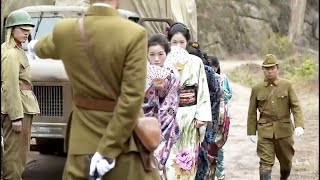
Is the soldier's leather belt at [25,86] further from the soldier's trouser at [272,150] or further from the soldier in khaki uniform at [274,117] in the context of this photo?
the soldier's trouser at [272,150]

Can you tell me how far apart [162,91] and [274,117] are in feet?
8.22

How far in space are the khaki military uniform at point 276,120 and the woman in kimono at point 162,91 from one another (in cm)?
211

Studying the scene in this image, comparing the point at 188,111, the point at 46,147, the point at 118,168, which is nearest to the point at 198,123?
the point at 188,111

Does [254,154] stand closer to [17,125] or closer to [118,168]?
[17,125]

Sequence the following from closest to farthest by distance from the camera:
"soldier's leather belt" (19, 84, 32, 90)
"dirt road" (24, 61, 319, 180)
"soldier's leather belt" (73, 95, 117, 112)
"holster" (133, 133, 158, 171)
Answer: "soldier's leather belt" (73, 95, 117, 112) → "holster" (133, 133, 158, 171) → "soldier's leather belt" (19, 84, 32, 90) → "dirt road" (24, 61, 319, 180)

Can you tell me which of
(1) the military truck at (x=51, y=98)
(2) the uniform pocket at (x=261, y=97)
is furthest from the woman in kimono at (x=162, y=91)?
(1) the military truck at (x=51, y=98)

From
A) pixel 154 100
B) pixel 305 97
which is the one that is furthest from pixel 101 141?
pixel 305 97

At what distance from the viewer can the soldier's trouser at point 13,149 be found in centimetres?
657

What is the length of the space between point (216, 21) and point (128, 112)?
47496 mm

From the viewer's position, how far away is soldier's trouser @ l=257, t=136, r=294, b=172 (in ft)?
26.0

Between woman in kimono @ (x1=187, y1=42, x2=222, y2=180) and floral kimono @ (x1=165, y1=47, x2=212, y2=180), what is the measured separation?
61 centimetres

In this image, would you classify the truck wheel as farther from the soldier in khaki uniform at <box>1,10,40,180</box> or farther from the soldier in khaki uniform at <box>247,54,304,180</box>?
the soldier in khaki uniform at <box>247,54,304,180</box>

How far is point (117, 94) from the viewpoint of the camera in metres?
3.89

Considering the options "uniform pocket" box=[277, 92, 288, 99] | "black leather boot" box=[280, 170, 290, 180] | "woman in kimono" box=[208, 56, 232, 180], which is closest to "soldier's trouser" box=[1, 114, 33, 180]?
"woman in kimono" box=[208, 56, 232, 180]
